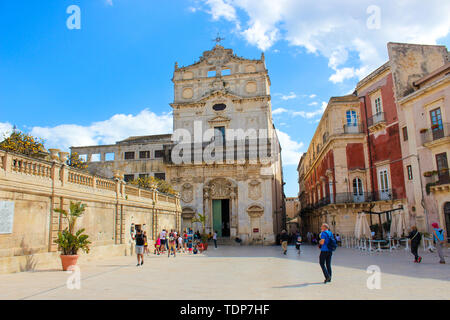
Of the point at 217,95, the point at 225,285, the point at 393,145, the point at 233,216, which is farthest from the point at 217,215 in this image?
the point at 225,285

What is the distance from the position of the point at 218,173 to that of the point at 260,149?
5.25 metres

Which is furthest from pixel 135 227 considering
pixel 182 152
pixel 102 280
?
pixel 182 152

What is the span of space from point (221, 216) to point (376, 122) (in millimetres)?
17994

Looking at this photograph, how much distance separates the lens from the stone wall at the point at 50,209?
11.0m

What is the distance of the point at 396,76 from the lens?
2725 centimetres

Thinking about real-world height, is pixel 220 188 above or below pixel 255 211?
above

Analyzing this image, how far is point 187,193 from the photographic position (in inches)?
1439

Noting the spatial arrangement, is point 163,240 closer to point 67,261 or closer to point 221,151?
point 67,261

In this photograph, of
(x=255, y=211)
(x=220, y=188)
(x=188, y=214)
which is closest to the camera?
(x=255, y=211)

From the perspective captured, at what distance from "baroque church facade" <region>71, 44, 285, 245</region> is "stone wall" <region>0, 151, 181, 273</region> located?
16768 millimetres

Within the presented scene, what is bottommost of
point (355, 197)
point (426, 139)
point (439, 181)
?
point (355, 197)

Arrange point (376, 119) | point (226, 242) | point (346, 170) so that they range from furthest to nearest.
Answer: point (226, 242)
point (346, 170)
point (376, 119)

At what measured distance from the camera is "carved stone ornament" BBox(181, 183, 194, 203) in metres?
36.3

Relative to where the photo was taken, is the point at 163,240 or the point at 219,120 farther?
the point at 219,120
